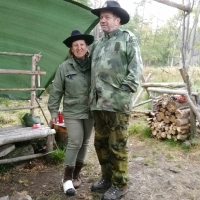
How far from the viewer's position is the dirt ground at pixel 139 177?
3492 mm

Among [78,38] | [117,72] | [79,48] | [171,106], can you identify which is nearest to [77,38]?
[78,38]

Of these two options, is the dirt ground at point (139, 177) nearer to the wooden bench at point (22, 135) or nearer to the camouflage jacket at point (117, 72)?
the wooden bench at point (22, 135)

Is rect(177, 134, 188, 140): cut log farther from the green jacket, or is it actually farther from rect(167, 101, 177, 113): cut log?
the green jacket

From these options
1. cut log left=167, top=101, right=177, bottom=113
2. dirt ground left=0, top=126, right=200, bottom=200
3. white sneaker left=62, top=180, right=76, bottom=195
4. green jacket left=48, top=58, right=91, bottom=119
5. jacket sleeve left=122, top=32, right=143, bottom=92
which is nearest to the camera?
jacket sleeve left=122, top=32, right=143, bottom=92

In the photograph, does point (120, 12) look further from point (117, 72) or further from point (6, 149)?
point (6, 149)

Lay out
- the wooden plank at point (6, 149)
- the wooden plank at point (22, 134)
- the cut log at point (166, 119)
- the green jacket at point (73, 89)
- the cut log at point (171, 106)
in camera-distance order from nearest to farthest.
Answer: the green jacket at point (73, 89) → the wooden plank at point (22, 134) → the wooden plank at point (6, 149) → the cut log at point (171, 106) → the cut log at point (166, 119)

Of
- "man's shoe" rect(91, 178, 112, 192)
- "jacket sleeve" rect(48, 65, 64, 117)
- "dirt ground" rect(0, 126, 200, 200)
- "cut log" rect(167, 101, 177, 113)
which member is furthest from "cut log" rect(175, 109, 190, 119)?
"jacket sleeve" rect(48, 65, 64, 117)

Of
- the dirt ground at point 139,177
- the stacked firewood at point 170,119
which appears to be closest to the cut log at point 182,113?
the stacked firewood at point 170,119

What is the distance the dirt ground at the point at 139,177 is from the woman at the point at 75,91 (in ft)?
1.66

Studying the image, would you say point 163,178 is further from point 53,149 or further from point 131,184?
point 53,149

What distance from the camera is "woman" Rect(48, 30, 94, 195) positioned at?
3.21 metres

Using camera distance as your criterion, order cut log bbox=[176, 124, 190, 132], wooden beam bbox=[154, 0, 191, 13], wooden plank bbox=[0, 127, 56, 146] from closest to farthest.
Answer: wooden beam bbox=[154, 0, 191, 13], wooden plank bbox=[0, 127, 56, 146], cut log bbox=[176, 124, 190, 132]

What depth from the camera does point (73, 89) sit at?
3213 mm

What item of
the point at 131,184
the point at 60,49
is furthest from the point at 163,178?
the point at 60,49
